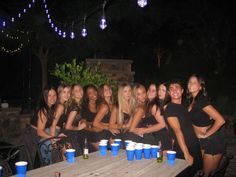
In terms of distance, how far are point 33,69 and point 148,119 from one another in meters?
12.9

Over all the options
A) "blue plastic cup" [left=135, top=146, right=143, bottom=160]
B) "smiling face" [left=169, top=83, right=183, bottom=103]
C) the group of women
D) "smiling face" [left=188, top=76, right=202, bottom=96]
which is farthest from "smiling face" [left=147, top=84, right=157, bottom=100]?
"blue plastic cup" [left=135, top=146, right=143, bottom=160]

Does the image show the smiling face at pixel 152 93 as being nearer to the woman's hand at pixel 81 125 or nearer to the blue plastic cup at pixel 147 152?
the woman's hand at pixel 81 125

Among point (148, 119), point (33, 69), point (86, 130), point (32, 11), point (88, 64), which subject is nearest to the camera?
point (148, 119)

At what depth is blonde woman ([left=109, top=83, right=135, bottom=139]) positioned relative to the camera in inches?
190

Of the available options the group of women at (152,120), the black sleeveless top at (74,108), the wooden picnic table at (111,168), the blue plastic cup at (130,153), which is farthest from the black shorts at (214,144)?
the black sleeveless top at (74,108)

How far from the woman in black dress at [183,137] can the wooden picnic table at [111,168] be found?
16cm

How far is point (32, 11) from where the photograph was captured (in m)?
12.4

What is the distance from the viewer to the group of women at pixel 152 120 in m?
3.82

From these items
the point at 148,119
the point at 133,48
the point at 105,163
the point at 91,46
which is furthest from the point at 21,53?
the point at 105,163

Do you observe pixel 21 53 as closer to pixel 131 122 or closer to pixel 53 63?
pixel 53 63

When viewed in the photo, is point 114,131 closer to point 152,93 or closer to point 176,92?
point 152,93

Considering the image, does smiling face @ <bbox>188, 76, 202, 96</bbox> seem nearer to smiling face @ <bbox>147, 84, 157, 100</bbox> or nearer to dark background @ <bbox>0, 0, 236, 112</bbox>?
smiling face @ <bbox>147, 84, 157, 100</bbox>

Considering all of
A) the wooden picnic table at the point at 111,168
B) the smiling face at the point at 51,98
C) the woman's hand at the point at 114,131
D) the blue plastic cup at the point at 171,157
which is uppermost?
the smiling face at the point at 51,98

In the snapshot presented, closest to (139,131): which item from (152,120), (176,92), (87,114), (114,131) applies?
(152,120)
